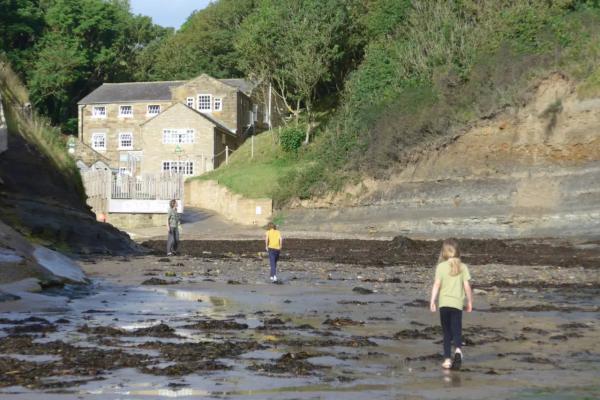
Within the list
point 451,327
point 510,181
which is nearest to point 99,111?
point 510,181

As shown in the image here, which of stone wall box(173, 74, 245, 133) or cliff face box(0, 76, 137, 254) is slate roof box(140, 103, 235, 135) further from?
cliff face box(0, 76, 137, 254)

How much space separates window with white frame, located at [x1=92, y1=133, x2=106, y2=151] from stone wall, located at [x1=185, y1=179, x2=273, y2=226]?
57.8 feet

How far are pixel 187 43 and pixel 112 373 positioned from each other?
85.2m

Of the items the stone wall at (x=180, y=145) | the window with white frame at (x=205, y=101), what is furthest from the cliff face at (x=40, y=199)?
the window with white frame at (x=205, y=101)

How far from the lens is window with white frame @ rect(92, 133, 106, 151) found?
80.4 metres

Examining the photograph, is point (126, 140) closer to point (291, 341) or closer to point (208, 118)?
point (208, 118)

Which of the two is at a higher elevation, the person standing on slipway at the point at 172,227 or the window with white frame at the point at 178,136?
the window with white frame at the point at 178,136

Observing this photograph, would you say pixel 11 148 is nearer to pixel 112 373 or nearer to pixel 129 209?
pixel 112 373

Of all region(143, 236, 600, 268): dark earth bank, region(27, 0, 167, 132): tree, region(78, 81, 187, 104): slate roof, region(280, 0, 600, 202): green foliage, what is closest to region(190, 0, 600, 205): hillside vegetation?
region(280, 0, 600, 202): green foliage

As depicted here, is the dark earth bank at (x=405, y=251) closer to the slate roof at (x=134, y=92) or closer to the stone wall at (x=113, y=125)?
the slate roof at (x=134, y=92)

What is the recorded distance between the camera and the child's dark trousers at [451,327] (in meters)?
10.6

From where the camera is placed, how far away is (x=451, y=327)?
35.3 feet

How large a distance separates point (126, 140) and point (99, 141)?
253 cm

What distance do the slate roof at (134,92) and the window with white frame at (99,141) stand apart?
299cm
